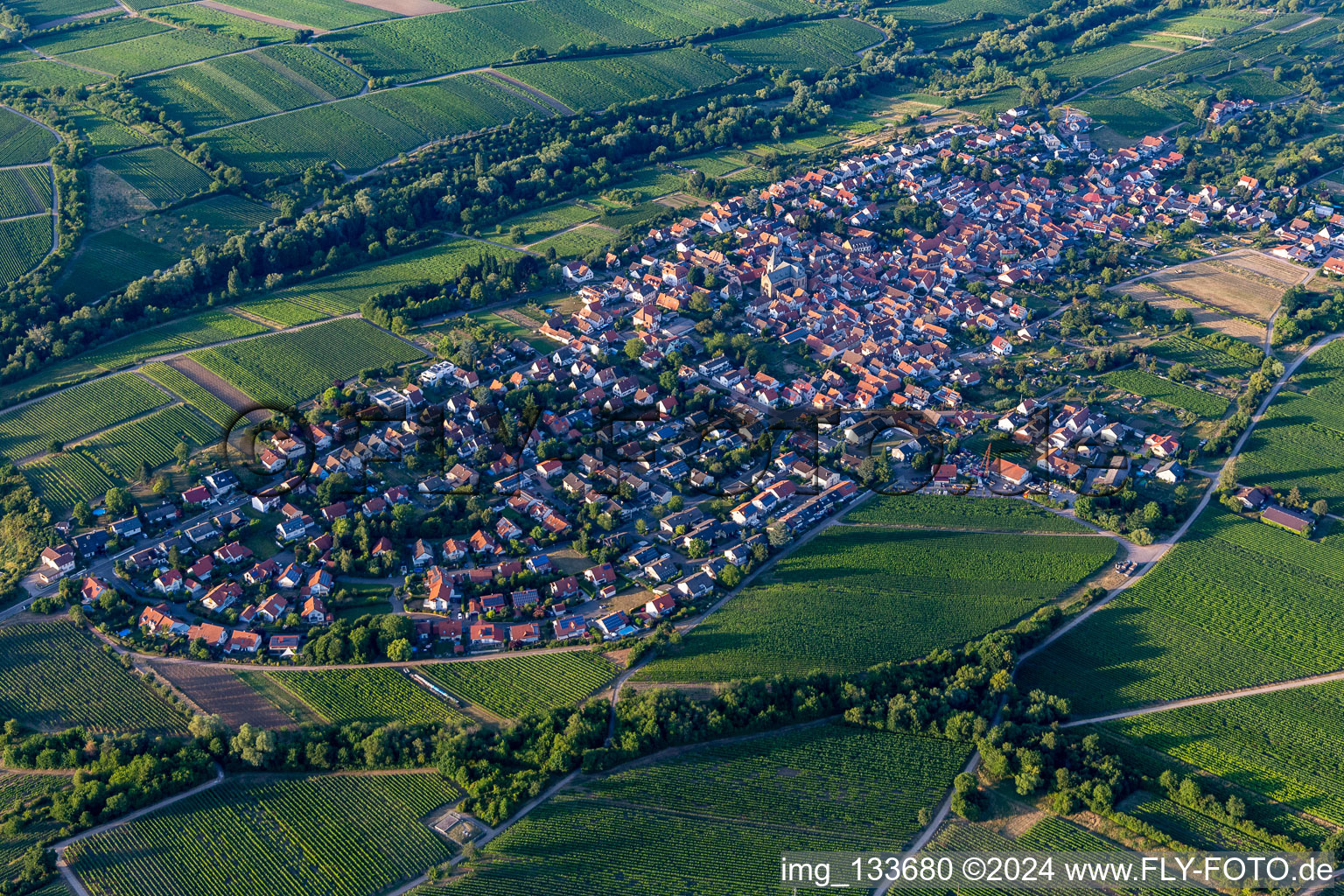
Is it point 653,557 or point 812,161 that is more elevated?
point 812,161

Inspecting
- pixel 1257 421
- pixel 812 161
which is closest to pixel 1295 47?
pixel 812 161

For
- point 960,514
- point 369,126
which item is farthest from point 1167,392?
→ point 369,126

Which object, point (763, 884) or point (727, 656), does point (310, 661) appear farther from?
point (763, 884)

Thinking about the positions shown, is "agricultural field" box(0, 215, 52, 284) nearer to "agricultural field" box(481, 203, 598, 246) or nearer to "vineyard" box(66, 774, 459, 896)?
"agricultural field" box(481, 203, 598, 246)

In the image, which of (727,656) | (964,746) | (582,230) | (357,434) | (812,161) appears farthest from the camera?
(812,161)

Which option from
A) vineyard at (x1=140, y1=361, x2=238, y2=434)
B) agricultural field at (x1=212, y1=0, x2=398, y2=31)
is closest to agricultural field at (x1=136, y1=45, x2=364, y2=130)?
agricultural field at (x1=212, y1=0, x2=398, y2=31)

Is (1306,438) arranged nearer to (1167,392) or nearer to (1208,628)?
(1167,392)
